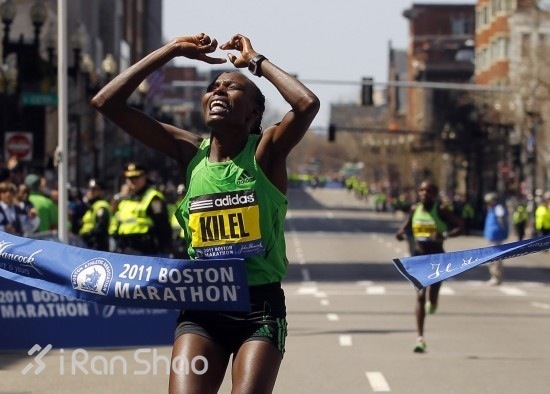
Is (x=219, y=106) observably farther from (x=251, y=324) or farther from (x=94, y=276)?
(x=94, y=276)

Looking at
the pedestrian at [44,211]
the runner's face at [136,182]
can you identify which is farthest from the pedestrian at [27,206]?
the runner's face at [136,182]

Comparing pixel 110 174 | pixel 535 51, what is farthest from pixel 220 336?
pixel 535 51

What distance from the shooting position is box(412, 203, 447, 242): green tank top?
1784cm

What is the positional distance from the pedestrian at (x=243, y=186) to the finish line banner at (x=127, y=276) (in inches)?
3.5

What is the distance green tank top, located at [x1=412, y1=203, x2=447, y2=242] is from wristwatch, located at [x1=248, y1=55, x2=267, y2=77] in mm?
10697

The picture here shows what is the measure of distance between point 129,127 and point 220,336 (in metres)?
1.11

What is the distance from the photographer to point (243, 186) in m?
7.13

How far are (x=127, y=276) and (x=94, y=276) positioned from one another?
0.24 m

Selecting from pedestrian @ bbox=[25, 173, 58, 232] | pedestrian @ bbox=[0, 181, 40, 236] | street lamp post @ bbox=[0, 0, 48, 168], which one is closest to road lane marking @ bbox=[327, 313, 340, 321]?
pedestrian @ bbox=[0, 181, 40, 236]

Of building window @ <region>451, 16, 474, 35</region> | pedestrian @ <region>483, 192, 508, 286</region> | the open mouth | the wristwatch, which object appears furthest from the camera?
building window @ <region>451, 16, 474, 35</region>

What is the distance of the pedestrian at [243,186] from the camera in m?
7.00

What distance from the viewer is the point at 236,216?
7.12 metres

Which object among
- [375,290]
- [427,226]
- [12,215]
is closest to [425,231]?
[427,226]

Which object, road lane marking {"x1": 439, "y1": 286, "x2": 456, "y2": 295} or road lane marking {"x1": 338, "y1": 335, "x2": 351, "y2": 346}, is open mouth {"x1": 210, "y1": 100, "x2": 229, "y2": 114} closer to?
road lane marking {"x1": 338, "y1": 335, "x2": 351, "y2": 346}
